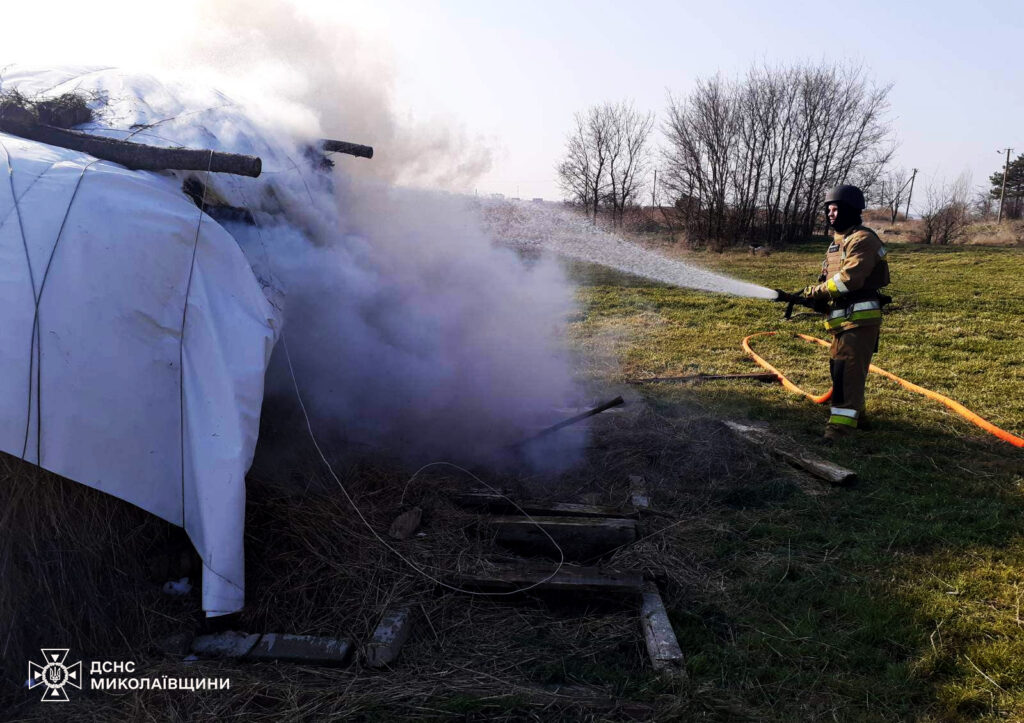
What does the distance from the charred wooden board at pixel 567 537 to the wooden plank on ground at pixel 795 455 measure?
74.8 inches

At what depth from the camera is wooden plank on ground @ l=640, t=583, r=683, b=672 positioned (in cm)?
291

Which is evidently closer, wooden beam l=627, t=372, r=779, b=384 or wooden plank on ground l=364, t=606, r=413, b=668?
wooden plank on ground l=364, t=606, r=413, b=668

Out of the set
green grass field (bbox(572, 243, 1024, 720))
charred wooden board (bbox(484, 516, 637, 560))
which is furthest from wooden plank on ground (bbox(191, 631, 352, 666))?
green grass field (bbox(572, 243, 1024, 720))

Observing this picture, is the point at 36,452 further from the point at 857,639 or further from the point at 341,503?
the point at 857,639

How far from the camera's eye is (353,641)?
10.2 feet

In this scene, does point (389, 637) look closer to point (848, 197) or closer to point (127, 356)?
point (127, 356)

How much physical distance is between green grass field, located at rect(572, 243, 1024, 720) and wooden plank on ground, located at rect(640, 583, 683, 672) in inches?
4.2

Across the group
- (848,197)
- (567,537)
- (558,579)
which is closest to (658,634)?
(558,579)

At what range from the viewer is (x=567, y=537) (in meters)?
3.94

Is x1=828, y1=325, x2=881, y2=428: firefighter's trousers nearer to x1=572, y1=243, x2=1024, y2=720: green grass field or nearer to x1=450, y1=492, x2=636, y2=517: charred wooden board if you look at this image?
x1=572, y1=243, x2=1024, y2=720: green grass field

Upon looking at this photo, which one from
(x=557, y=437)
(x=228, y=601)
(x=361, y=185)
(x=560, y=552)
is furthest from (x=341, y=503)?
(x=361, y=185)

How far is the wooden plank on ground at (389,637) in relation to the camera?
2.97 metres

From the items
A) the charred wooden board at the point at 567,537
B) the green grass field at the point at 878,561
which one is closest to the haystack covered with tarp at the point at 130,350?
the charred wooden board at the point at 567,537

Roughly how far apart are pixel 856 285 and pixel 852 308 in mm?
235
